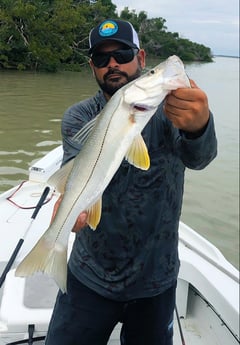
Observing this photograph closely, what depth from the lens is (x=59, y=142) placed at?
10.4 m

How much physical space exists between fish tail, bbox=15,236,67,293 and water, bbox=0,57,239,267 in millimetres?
4489

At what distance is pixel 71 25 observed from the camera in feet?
85.4

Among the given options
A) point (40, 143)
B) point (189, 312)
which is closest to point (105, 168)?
point (189, 312)

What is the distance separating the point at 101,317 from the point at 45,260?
1.46 feet

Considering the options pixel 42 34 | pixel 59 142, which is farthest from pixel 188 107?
pixel 42 34

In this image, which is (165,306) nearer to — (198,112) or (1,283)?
(198,112)

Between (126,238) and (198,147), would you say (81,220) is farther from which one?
(198,147)

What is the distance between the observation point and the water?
7.11m

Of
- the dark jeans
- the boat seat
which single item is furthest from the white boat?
the dark jeans

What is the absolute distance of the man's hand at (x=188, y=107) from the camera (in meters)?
1.44

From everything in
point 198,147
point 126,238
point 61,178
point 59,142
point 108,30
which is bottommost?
point 59,142

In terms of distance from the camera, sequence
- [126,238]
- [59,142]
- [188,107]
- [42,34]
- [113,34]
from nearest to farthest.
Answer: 1. [188,107]
2. [126,238]
3. [113,34]
4. [59,142]
5. [42,34]

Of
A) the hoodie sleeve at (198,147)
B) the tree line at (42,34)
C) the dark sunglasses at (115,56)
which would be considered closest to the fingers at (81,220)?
the hoodie sleeve at (198,147)

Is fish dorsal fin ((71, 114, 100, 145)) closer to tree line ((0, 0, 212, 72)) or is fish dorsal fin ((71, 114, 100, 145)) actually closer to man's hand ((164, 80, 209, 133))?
man's hand ((164, 80, 209, 133))
